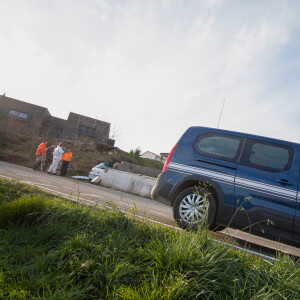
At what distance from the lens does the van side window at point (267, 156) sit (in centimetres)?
381

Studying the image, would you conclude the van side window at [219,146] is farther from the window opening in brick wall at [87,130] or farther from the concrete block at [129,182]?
the window opening in brick wall at [87,130]

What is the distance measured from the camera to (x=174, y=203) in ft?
13.6

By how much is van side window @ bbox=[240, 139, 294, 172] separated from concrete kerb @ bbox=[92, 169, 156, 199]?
7.93 m

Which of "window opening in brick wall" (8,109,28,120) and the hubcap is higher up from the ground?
"window opening in brick wall" (8,109,28,120)

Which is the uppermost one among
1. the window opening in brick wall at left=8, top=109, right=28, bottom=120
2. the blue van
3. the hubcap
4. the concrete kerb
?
the window opening in brick wall at left=8, top=109, right=28, bottom=120

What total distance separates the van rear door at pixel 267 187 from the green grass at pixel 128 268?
62.6 inches

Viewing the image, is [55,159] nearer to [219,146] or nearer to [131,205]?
[131,205]

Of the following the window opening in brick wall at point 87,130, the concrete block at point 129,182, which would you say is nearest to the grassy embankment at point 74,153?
the concrete block at point 129,182

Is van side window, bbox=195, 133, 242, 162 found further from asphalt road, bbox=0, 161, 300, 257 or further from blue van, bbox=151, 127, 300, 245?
asphalt road, bbox=0, 161, 300, 257

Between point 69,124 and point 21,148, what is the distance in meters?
17.7

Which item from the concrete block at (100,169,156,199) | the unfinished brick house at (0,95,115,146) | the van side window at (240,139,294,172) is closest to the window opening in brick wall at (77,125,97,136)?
the unfinished brick house at (0,95,115,146)

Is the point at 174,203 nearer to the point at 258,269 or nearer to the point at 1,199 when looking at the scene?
the point at 258,269

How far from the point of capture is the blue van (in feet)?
11.7

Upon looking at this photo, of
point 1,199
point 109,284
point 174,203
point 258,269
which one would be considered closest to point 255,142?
point 174,203
